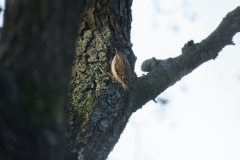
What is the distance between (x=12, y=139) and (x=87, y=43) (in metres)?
1.95

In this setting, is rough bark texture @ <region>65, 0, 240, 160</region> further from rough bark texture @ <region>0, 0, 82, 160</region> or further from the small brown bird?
rough bark texture @ <region>0, 0, 82, 160</region>

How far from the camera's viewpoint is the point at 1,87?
1180 millimetres

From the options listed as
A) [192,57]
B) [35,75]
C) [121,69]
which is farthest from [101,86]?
[35,75]

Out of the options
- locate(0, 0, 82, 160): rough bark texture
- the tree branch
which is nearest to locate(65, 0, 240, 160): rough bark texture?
the tree branch

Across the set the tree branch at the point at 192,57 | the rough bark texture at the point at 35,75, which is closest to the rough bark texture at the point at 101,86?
the tree branch at the point at 192,57

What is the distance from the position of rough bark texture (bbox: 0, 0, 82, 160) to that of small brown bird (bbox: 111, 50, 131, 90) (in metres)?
1.59

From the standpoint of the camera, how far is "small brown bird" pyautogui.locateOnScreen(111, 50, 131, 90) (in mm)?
3000

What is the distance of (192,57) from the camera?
3686 mm

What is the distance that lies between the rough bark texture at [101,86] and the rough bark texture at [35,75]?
4.69 ft

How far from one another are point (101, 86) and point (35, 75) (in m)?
1.68

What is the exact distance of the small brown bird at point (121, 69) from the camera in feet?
9.84

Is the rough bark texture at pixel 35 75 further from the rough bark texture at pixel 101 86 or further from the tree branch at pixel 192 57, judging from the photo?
the tree branch at pixel 192 57

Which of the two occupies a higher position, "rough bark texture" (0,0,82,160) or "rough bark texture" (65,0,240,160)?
"rough bark texture" (65,0,240,160)

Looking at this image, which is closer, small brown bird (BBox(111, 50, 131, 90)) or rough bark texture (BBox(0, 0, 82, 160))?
rough bark texture (BBox(0, 0, 82, 160))
